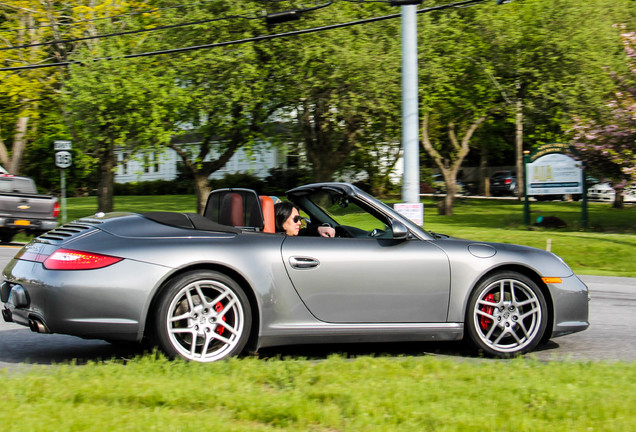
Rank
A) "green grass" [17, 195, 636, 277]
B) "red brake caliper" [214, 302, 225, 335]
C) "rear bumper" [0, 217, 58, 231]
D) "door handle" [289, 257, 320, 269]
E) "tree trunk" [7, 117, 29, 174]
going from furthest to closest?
"tree trunk" [7, 117, 29, 174], "rear bumper" [0, 217, 58, 231], "green grass" [17, 195, 636, 277], "door handle" [289, 257, 320, 269], "red brake caliper" [214, 302, 225, 335]

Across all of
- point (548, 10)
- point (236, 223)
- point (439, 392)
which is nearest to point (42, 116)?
point (548, 10)

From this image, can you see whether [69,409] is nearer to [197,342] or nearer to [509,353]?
[197,342]

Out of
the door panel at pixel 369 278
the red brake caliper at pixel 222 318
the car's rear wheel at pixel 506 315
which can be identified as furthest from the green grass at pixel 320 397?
the car's rear wheel at pixel 506 315

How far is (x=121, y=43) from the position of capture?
25531mm

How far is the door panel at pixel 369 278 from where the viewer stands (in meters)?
5.64

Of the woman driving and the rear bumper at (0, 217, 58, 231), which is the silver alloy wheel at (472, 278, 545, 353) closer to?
the woman driving

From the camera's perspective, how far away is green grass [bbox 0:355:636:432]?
3.85 meters

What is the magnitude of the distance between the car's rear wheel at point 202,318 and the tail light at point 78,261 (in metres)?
0.45

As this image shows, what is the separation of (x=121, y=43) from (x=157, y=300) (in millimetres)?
21846

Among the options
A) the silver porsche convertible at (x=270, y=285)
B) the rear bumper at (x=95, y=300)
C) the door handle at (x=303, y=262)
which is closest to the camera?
the rear bumper at (x=95, y=300)

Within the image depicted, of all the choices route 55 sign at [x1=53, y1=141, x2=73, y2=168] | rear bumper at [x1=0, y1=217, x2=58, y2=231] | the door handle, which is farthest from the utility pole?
route 55 sign at [x1=53, y1=141, x2=73, y2=168]

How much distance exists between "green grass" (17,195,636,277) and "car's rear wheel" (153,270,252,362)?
1049 centimetres

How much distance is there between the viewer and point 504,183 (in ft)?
159

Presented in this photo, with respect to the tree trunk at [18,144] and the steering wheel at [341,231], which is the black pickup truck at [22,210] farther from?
the steering wheel at [341,231]
